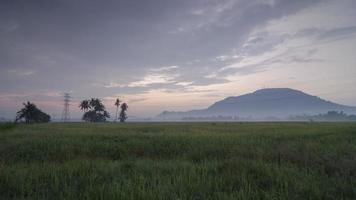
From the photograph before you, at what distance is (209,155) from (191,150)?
4.51 ft

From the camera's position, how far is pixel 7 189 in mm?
6398

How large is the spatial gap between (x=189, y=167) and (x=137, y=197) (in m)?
3.33

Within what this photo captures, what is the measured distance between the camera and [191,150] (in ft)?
44.2

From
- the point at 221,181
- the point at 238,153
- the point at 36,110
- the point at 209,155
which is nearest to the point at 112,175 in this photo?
the point at 221,181

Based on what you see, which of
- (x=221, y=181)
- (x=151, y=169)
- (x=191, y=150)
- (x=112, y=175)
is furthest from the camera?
(x=191, y=150)

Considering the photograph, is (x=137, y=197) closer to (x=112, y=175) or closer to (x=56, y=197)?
(x=56, y=197)

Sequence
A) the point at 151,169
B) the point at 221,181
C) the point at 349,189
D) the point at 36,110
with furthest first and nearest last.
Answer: the point at 36,110 < the point at 151,169 < the point at 221,181 < the point at 349,189

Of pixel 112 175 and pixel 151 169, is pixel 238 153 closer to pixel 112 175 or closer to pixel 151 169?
pixel 151 169

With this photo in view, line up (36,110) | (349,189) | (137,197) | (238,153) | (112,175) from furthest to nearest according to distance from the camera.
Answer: (36,110) → (238,153) → (112,175) → (349,189) → (137,197)

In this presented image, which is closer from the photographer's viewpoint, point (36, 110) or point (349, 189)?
point (349, 189)

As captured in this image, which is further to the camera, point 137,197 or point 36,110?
point 36,110

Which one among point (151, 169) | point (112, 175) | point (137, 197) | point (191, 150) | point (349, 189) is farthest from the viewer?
point (191, 150)

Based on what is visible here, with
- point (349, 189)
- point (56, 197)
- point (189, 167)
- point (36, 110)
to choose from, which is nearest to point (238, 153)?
point (189, 167)

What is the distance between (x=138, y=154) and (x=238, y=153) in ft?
17.4
